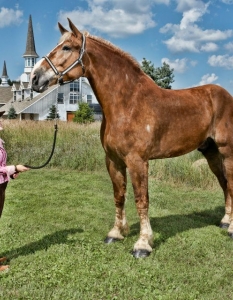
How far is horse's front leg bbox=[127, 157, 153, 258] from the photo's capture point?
14.4 ft

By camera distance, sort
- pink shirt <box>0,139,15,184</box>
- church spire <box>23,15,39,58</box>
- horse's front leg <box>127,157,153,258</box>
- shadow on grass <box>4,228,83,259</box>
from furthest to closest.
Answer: church spire <box>23,15,39,58</box>, shadow on grass <box>4,228,83,259</box>, horse's front leg <box>127,157,153,258</box>, pink shirt <box>0,139,15,184</box>

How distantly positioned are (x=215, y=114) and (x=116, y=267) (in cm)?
245

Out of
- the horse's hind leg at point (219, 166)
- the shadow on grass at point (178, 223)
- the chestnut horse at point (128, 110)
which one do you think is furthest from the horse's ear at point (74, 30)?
the shadow on grass at point (178, 223)

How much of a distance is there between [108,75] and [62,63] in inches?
22.0

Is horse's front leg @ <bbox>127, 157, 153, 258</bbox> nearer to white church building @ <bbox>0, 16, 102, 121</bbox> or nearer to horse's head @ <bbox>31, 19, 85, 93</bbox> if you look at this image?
horse's head @ <bbox>31, 19, 85, 93</bbox>

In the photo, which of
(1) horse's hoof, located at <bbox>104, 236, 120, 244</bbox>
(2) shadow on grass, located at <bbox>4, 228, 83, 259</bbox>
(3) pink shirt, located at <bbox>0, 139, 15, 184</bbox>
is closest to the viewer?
(3) pink shirt, located at <bbox>0, 139, 15, 184</bbox>

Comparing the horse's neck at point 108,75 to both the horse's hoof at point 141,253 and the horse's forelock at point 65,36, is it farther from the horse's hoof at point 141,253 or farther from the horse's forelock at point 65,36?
the horse's hoof at point 141,253

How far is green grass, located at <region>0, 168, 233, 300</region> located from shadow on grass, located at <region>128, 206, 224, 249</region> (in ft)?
0.05

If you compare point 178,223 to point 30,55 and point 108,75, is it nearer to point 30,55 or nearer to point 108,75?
point 108,75

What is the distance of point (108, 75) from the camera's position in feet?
14.6

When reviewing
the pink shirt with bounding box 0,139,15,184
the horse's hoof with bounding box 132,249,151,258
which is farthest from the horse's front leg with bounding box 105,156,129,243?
the pink shirt with bounding box 0,139,15,184

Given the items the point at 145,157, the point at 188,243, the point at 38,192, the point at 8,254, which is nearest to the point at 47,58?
the point at 145,157

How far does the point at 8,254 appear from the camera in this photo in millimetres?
4586

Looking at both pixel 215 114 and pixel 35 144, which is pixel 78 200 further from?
pixel 35 144
